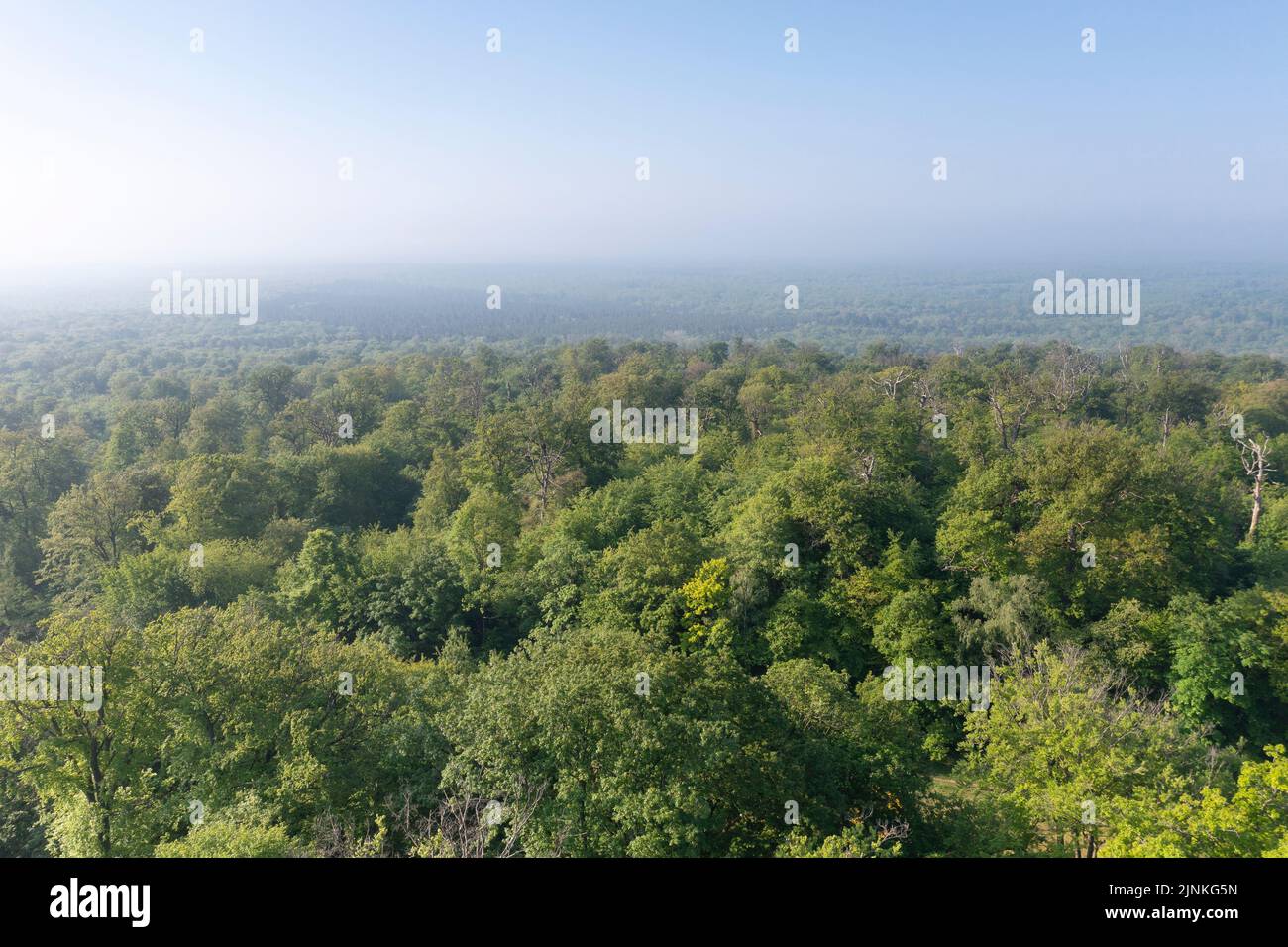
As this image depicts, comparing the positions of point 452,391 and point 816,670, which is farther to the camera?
point 452,391

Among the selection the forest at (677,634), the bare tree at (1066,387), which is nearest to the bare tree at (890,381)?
the forest at (677,634)

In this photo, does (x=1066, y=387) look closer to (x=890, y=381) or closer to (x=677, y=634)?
(x=890, y=381)

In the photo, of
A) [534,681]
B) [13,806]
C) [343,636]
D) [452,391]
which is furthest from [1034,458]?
[452,391]

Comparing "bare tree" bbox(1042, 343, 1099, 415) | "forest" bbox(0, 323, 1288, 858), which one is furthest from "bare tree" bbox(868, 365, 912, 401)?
"bare tree" bbox(1042, 343, 1099, 415)

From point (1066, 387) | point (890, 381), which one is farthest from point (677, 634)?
point (1066, 387)

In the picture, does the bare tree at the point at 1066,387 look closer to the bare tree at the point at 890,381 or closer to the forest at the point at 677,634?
the forest at the point at 677,634
